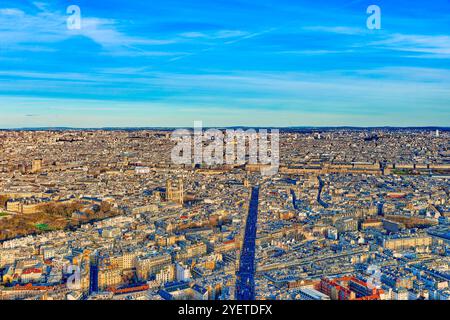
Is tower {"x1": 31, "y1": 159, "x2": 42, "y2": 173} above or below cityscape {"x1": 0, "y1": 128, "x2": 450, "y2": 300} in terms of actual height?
above

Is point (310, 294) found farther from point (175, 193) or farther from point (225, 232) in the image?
point (175, 193)

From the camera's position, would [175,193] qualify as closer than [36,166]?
Yes

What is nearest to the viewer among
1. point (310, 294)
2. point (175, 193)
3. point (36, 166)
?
point (310, 294)

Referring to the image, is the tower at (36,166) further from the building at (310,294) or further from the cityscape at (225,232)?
the building at (310,294)

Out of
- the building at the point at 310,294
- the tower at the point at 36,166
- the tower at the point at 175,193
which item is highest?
the tower at the point at 36,166

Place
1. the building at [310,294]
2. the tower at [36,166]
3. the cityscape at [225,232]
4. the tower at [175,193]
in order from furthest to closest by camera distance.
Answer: the tower at [36,166], the tower at [175,193], the cityscape at [225,232], the building at [310,294]

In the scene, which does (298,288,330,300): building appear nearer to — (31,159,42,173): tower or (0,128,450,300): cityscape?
(0,128,450,300): cityscape

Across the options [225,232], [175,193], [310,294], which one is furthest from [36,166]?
[310,294]

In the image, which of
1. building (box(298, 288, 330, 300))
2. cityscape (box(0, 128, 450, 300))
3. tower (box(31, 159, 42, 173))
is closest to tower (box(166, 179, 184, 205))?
cityscape (box(0, 128, 450, 300))

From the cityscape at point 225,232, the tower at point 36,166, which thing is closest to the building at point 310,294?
the cityscape at point 225,232

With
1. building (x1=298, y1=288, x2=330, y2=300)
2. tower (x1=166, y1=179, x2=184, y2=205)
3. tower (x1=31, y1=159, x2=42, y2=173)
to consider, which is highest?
tower (x1=31, y1=159, x2=42, y2=173)

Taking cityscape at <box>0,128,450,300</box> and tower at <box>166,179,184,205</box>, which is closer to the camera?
cityscape at <box>0,128,450,300</box>
